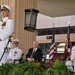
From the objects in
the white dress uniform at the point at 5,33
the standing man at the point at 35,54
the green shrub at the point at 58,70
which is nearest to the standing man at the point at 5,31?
the white dress uniform at the point at 5,33

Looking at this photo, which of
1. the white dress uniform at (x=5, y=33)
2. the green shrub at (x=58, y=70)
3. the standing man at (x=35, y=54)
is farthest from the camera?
the standing man at (x=35, y=54)

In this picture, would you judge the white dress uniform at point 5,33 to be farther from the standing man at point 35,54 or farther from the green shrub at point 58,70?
the standing man at point 35,54

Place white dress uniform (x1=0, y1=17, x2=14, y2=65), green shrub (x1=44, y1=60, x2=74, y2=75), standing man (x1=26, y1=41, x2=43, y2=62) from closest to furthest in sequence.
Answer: green shrub (x1=44, y1=60, x2=74, y2=75)
white dress uniform (x1=0, y1=17, x2=14, y2=65)
standing man (x1=26, y1=41, x2=43, y2=62)

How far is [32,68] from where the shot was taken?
7.73 ft

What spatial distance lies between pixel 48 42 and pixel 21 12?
25.5 ft

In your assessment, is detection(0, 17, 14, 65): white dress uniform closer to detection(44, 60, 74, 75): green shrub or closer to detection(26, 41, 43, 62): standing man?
detection(44, 60, 74, 75): green shrub

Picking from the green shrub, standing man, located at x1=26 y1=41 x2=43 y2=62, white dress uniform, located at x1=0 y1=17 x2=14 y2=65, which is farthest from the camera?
standing man, located at x1=26 y1=41 x2=43 y2=62

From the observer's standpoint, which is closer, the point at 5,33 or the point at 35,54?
the point at 5,33

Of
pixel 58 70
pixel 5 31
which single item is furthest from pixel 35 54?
pixel 58 70

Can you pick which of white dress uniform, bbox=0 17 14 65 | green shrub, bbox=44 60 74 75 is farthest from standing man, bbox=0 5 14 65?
green shrub, bbox=44 60 74 75

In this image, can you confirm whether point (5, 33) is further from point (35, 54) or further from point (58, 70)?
point (35, 54)

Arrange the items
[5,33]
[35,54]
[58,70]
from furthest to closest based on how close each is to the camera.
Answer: [35,54]
[5,33]
[58,70]

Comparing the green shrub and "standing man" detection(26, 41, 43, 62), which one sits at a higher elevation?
the green shrub

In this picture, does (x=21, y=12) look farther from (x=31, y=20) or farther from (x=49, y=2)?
(x=49, y=2)
